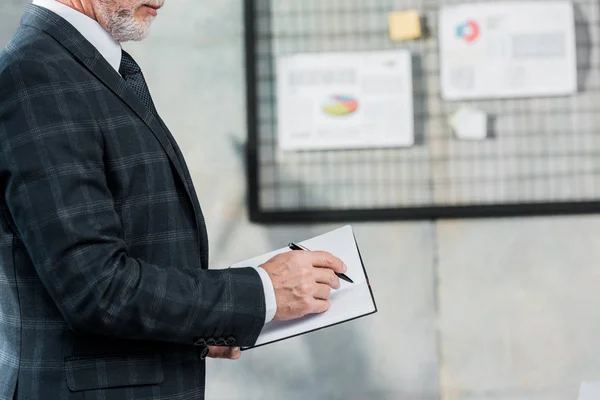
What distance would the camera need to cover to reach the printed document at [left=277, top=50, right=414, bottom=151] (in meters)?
1.93

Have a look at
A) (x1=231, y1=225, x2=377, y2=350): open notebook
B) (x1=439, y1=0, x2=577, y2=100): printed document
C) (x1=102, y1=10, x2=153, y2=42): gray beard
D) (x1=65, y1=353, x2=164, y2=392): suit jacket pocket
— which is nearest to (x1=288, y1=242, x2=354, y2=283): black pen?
(x1=231, y1=225, x2=377, y2=350): open notebook

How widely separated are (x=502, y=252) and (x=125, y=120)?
1.17 m

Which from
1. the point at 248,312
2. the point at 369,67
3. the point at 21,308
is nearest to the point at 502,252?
the point at 369,67

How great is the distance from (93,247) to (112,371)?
161 millimetres

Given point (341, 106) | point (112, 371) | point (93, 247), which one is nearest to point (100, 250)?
point (93, 247)

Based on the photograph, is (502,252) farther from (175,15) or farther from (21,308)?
(21,308)

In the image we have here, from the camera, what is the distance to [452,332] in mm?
1947

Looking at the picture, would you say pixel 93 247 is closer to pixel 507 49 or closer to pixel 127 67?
pixel 127 67

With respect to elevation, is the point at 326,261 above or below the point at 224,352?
above

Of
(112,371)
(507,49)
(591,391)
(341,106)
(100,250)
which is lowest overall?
(591,391)

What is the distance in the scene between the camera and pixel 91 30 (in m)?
1.07

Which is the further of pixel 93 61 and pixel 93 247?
pixel 93 61

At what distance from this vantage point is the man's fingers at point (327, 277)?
1.04 meters

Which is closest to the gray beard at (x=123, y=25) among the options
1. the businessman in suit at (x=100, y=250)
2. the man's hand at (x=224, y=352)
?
the businessman in suit at (x=100, y=250)
